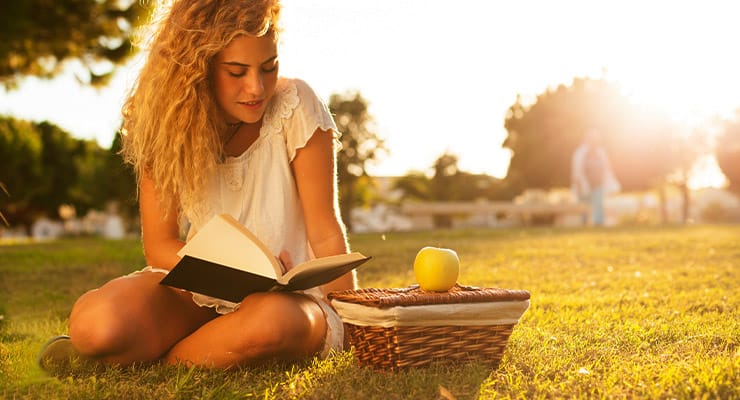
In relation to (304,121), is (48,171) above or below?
above

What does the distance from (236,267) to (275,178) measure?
57 cm

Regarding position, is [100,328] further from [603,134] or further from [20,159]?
[20,159]

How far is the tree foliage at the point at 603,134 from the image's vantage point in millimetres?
38312

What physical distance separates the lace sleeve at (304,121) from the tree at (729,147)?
40.5m

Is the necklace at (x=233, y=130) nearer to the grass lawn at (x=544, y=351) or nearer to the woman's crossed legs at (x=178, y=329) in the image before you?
the woman's crossed legs at (x=178, y=329)

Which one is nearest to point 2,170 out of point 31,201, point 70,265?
point 31,201

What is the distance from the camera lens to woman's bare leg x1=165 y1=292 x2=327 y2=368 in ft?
9.09

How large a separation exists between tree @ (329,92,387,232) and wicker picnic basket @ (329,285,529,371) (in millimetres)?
20339

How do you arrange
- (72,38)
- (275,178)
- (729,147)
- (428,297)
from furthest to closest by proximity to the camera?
(729,147) < (72,38) < (275,178) < (428,297)

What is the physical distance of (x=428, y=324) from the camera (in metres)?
2.64

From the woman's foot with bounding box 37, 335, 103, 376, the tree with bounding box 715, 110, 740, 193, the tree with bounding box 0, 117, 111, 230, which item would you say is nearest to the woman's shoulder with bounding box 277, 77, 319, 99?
the woman's foot with bounding box 37, 335, 103, 376

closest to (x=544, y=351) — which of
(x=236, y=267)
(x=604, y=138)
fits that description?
(x=236, y=267)

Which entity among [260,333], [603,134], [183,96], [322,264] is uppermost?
[603,134]

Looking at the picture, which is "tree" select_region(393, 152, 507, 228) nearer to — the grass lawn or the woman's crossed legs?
the grass lawn
